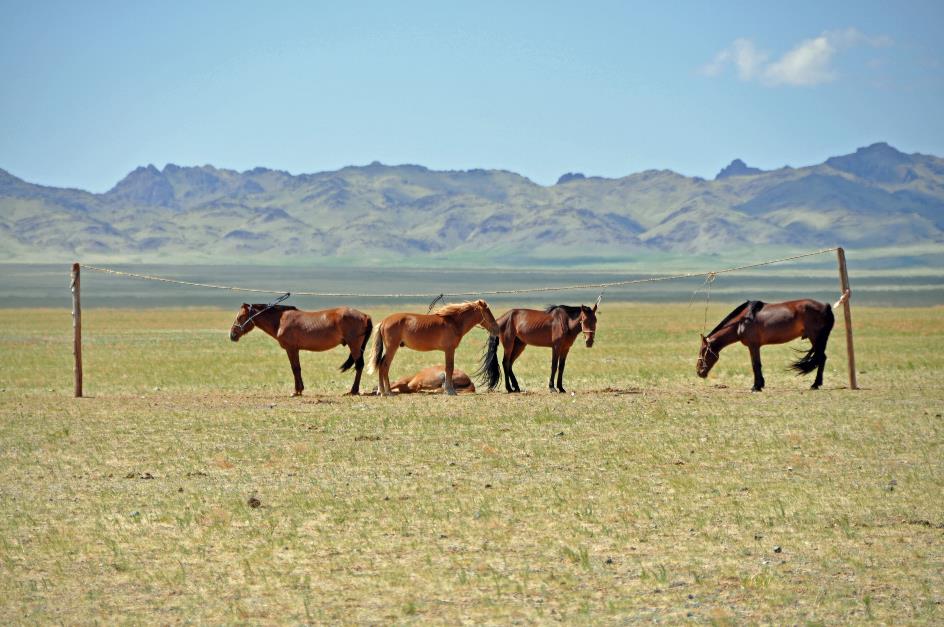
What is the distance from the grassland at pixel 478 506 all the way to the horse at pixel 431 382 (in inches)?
44.7

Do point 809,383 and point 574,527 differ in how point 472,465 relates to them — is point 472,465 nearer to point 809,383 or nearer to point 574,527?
point 574,527

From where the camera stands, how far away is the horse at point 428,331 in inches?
772

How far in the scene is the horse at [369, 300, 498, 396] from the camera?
1961 cm

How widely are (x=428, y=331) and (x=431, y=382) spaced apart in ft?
4.53

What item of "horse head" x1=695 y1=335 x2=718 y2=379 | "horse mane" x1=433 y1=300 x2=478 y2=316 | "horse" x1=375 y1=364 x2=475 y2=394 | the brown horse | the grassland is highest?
"horse mane" x1=433 y1=300 x2=478 y2=316

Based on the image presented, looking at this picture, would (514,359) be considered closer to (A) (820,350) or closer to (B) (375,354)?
(B) (375,354)

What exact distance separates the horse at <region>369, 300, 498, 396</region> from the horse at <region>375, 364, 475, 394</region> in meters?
0.59

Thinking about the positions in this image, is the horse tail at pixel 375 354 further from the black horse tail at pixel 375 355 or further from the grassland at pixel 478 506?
the grassland at pixel 478 506

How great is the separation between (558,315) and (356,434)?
5.79 m

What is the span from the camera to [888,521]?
10148 mm

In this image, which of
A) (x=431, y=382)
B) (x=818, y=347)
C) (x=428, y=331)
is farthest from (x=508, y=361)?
(x=818, y=347)

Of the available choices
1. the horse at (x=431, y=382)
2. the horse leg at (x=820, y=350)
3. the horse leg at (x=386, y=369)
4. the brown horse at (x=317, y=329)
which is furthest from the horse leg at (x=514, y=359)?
the horse leg at (x=820, y=350)

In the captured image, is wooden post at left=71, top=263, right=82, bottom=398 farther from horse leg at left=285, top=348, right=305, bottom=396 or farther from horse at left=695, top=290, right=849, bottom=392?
horse at left=695, top=290, right=849, bottom=392

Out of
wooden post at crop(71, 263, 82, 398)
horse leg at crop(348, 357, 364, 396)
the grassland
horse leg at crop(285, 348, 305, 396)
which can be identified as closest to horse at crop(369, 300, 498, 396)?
horse leg at crop(348, 357, 364, 396)
